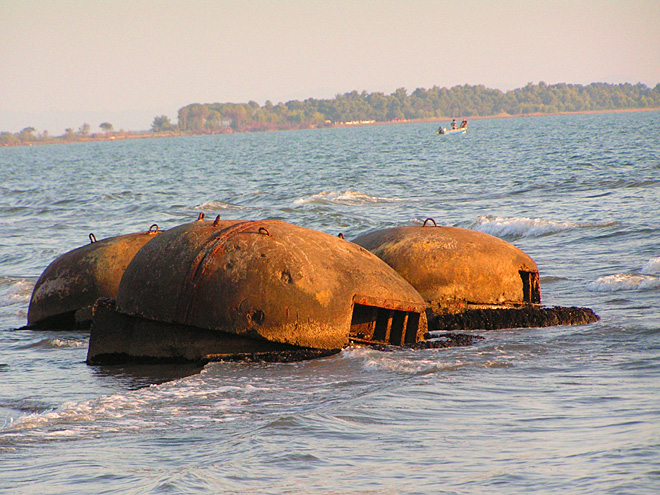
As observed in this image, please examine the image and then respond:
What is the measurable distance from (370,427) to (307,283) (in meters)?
2.00

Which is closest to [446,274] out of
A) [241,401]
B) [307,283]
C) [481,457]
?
[307,283]

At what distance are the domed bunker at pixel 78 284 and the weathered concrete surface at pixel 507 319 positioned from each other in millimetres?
3629

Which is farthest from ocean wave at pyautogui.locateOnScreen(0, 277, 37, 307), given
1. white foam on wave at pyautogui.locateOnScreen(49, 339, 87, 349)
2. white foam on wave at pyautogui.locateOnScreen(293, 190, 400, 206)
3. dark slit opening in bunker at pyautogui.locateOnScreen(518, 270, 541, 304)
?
white foam on wave at pyautogui.locateOnScreen(293, 190, 400, 206)

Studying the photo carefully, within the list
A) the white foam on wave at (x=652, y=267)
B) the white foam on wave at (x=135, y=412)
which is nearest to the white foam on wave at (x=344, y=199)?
the white foam on wave at (x=652, y=267)

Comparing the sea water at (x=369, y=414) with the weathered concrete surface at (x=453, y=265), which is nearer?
the sea water at (x=369, y=414)

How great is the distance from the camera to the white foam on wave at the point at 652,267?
453 inches

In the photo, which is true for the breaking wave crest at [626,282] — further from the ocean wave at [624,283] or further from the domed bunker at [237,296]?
the domed bunker at [237,296]

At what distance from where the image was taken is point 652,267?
38.1 feet

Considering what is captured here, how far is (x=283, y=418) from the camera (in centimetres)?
541

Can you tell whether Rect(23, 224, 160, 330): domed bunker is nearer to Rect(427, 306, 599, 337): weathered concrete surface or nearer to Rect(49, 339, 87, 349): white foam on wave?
Rect(49, 339, 87, 349): white foam on wave

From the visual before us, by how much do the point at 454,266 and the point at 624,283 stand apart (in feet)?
11.2

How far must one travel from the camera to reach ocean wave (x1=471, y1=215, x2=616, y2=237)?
17047 millimetres

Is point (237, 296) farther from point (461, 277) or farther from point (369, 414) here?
point (461, 277)

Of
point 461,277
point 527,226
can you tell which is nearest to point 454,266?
point 461,277
